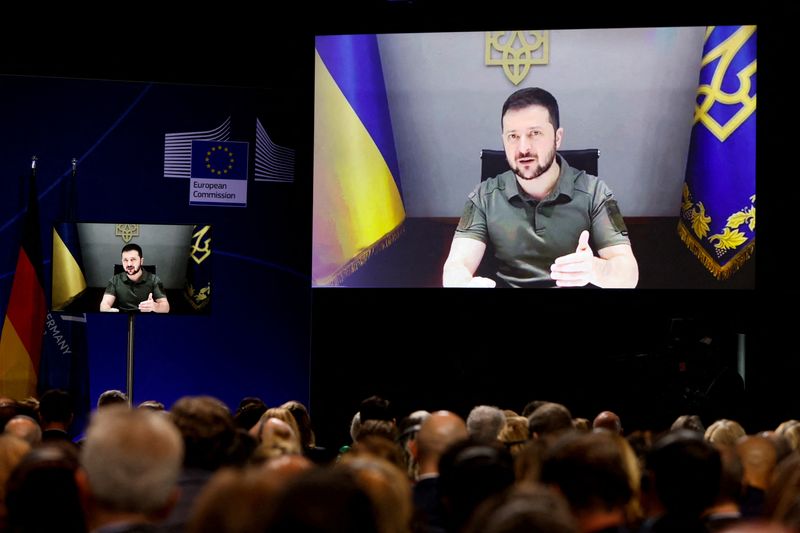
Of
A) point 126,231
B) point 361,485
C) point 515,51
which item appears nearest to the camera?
point 361,485

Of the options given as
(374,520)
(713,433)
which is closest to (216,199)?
(713,433)

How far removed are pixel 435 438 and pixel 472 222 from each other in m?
Result: 5.30

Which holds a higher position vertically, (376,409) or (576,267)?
(576,267)

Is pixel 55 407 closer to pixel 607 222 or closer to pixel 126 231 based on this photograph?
pixel 126 231

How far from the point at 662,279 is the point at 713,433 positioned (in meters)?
3.73

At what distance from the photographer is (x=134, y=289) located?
8.36m

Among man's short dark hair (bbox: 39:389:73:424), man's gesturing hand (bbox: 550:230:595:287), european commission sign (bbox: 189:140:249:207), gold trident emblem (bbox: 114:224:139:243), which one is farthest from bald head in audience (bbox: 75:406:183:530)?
european commission sign (bbox: 189:140:249:207)

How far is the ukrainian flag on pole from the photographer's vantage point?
8961 mm

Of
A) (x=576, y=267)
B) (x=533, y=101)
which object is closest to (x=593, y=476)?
(x=576, y=267)

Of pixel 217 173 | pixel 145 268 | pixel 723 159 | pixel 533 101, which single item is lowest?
pixel 145 268

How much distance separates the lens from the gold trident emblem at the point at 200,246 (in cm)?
842

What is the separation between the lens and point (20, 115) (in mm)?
9531

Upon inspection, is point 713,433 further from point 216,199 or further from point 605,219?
point 216,199

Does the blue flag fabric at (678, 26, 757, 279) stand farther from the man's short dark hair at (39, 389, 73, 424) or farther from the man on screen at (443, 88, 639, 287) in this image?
the man's short dark hair at (39, 389, 73, 424)
